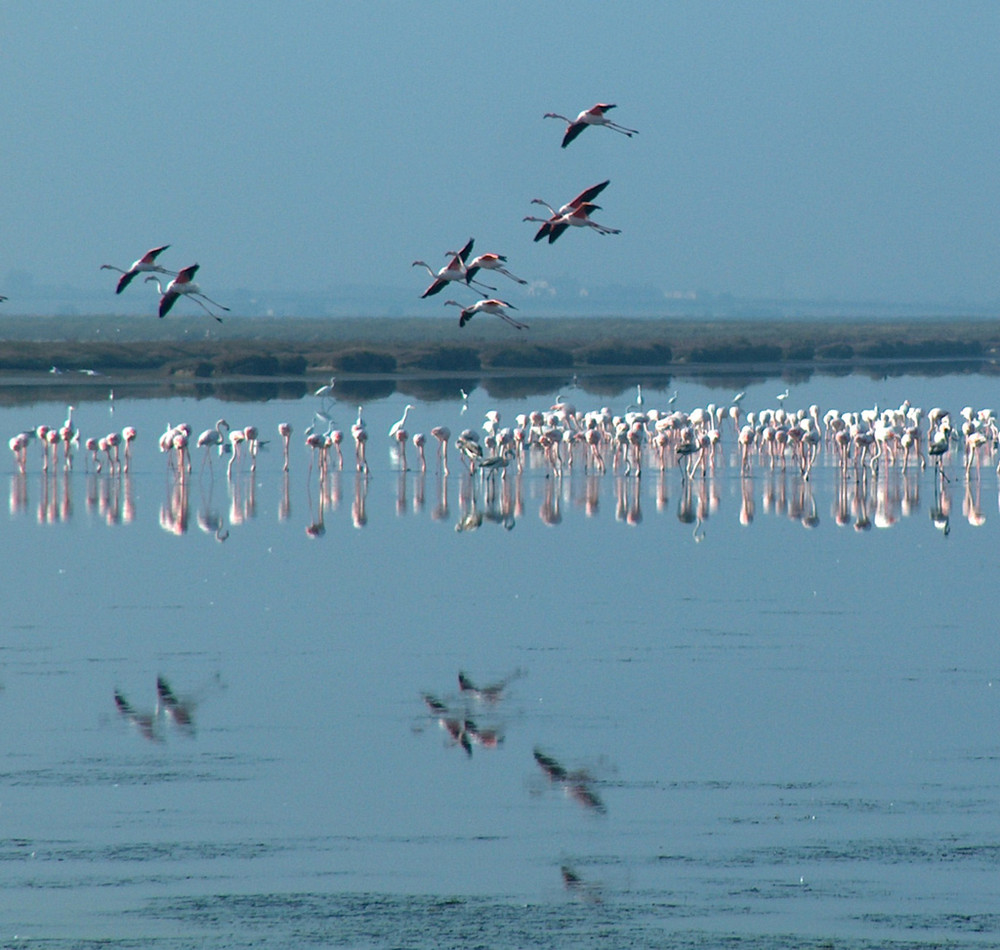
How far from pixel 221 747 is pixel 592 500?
1339 centimetres

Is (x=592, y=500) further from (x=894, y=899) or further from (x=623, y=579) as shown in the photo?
(x=894, y=899)

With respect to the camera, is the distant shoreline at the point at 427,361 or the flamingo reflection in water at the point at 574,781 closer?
the flamingo reflection in water at the point at 574,781

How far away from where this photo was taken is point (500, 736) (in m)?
10.0

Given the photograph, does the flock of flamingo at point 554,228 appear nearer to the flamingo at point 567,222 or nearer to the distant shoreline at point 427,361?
the flamingo at point 567,222

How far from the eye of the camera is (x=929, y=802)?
28.5 ft

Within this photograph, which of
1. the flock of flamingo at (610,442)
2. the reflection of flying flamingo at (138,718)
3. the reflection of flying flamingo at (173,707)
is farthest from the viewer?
the flock of flamingo at (610,442)

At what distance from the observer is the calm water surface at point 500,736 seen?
7328 mm

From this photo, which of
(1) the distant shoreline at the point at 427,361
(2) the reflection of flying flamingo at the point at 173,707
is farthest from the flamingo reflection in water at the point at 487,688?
(1) the distant shoreline at the point at 427,361

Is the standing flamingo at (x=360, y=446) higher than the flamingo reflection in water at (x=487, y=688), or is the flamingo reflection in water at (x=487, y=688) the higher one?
the standing flamingo at (x=360, y=446)

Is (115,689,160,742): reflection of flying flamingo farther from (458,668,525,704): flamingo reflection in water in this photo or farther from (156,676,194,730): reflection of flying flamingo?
(458,668,525,704): flamingo reflection in water

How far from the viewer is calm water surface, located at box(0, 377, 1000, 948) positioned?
24.0ft

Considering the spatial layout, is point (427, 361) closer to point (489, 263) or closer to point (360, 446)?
point (360, 446)

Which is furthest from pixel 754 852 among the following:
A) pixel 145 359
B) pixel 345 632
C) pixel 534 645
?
pixel 145 359

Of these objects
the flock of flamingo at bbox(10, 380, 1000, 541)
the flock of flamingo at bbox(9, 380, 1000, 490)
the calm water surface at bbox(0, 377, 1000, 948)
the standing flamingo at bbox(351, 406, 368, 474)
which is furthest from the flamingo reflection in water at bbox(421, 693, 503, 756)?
the standing flamingo at bbox(351, 406, 368, 474)
